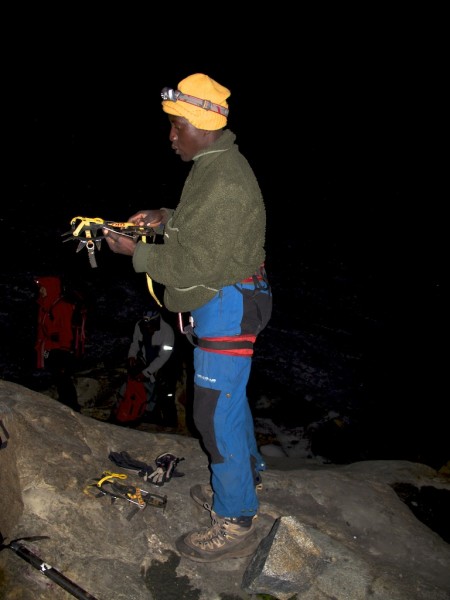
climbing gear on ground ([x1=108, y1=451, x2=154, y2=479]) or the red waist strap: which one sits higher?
the red waist strap

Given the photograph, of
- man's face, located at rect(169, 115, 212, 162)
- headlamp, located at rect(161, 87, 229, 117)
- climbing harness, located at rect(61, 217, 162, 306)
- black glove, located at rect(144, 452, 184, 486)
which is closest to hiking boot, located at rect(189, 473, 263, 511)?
black glove, located at rect(144, 452, 184, 486)

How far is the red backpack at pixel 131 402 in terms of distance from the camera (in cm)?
816

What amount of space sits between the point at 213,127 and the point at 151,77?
35.9m

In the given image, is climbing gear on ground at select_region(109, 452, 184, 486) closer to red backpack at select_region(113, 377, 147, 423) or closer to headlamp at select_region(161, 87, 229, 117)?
headlamp at select_region(161, 87, 229, 117)

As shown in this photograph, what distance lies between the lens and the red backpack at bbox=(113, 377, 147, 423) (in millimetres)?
8156

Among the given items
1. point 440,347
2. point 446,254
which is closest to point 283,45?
point 446,254

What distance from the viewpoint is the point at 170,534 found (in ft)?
11.2

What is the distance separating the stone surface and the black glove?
63mm

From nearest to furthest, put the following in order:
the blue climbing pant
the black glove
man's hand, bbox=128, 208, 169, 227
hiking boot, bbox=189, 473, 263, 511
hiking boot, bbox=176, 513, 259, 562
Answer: the blue climbing pant → hiking boot, bbox=176, 513, 259, 562 → man's hand, bbox=128, 208, 169, 227 → hiking boot, bbox=189, 473, 263, 511 → the black glove

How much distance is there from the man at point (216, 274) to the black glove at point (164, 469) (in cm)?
65

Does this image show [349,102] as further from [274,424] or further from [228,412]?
[228,412]

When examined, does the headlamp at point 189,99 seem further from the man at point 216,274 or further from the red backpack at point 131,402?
the red backpack at point 131,402

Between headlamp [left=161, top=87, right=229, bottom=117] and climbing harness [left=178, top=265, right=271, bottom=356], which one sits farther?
climbing harness [left=178, top=265, right=271, bottom=356]

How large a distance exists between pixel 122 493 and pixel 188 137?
2591 millimetres
